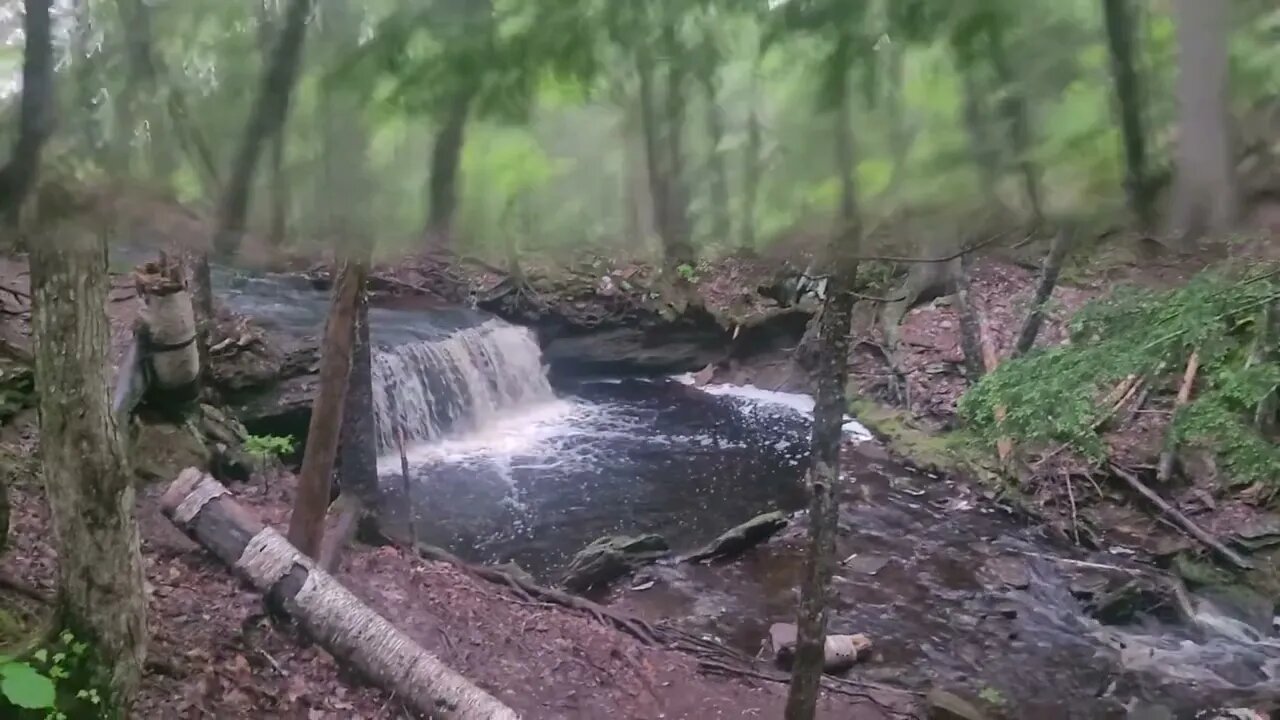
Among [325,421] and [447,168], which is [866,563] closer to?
[325,421]

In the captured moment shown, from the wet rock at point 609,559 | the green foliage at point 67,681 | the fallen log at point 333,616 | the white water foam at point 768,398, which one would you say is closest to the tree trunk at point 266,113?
the green foliage at point 67,681

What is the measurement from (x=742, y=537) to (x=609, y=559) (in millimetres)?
1528

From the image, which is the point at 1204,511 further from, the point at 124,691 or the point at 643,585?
the point at 124,691

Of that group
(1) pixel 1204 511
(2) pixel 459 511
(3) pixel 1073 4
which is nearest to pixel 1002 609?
(1) pixel 1204 511

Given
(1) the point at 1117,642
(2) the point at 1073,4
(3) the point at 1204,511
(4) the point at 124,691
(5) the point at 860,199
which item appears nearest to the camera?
(2) the point at 1073,4

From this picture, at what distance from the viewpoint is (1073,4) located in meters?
1.03

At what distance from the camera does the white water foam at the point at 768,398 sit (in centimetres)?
1248

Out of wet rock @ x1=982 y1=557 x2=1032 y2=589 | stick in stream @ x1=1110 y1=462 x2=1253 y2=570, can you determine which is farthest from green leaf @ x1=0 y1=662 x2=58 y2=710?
stick in stream @ x1=1110 y1=462 x2=1253 y2=570

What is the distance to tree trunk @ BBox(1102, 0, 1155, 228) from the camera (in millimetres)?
991

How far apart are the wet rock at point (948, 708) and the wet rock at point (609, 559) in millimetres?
2790

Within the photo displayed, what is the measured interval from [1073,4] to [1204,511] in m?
9.07

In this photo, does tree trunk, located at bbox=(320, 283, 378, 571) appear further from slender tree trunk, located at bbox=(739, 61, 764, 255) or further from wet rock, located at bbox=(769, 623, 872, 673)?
slender tree trunk, located at bbox=(739, 61, 764, 255)

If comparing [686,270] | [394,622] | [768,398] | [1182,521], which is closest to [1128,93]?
[686,270]

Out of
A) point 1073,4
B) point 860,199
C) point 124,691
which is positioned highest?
point 1073,4
